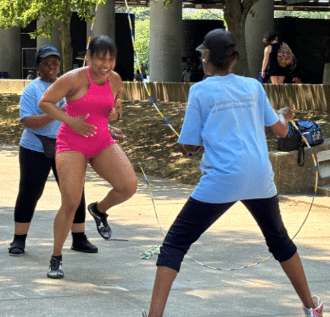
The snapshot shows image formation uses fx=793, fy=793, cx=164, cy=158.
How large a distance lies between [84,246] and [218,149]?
294cm

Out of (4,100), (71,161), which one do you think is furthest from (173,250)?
(4,100)

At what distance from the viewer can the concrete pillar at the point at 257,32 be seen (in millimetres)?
29031

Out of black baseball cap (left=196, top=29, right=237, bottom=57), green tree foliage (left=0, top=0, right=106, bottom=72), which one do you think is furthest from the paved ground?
green tree foliage (left=0, top=0, right=106, bottom=72)

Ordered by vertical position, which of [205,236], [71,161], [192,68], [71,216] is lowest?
[192,68]

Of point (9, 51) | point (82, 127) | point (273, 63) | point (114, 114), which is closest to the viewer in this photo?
point (82, 127)

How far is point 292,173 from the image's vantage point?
10820 mm

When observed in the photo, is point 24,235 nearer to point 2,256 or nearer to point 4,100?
point 2,256

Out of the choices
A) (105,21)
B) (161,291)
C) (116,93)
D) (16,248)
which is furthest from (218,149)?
(105,21)

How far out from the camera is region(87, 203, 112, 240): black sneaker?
6.68 m

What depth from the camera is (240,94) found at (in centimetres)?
446

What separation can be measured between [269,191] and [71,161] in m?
1.95

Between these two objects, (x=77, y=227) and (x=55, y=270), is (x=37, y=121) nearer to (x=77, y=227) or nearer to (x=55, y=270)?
(x=77, y=227)

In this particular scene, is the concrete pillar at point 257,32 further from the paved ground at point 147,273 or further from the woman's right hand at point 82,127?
the woman's right hand at point 82,127

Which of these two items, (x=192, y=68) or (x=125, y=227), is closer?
(x=125, y=227)
